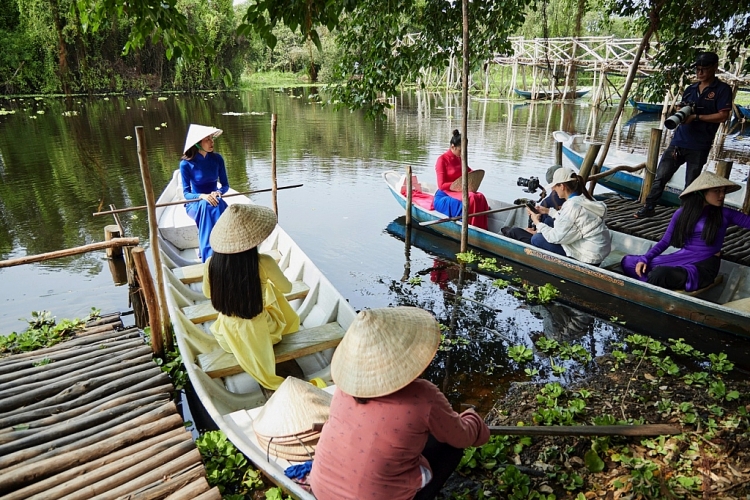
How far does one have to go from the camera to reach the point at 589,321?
19.5 ft

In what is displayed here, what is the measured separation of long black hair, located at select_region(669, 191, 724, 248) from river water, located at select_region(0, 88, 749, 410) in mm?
1298

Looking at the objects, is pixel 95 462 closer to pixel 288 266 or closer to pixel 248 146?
pixel 288 266

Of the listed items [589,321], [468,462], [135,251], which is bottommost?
[589,321]

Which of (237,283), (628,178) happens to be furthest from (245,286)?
(628,178)

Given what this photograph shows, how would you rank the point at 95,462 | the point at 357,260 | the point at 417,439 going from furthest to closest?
Answer: the point at 357,260, the point at 95,462, the point at 417,439

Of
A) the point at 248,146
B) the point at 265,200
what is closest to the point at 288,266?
the point at 265,200

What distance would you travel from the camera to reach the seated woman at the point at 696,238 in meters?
4.67

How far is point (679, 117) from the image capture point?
636cm

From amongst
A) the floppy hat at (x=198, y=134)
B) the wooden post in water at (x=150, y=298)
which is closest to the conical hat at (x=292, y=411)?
the wooden post in water at (x=150, y=298)

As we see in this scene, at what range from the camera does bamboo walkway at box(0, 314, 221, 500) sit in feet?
9.83

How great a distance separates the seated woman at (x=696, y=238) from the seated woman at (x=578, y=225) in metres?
0.57

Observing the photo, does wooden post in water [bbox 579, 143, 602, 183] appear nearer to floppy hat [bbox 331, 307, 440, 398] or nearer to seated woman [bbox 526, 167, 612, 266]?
seated woman [bbox 526, 167, 612, 266]

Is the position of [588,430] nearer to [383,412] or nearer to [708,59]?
[383,412]

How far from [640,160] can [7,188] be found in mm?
14936
